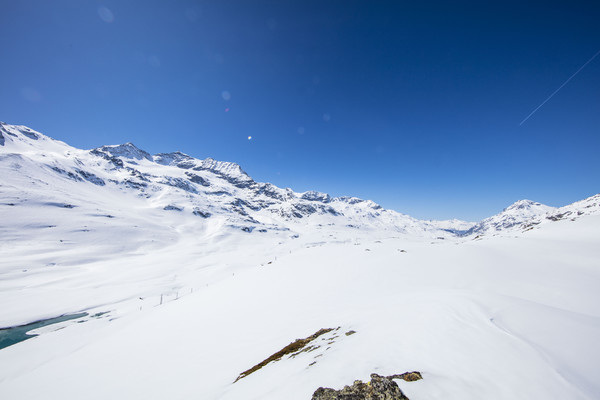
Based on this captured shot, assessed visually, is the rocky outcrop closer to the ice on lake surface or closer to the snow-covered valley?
the snow-covered valley

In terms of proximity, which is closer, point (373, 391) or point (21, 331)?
point (373, 391)

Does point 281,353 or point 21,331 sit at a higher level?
point 281,353

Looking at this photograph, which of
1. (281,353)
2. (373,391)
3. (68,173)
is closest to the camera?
(373,391)

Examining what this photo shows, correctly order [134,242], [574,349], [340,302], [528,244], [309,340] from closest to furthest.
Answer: [574,349] < [309,340] < [340,302] < [528,244] < [134,242]

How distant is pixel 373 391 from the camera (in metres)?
4.94

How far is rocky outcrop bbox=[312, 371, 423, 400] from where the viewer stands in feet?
15.5

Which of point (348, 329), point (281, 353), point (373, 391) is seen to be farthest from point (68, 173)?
point (373, 391)

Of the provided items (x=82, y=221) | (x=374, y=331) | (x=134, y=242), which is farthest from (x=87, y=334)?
(x=82, y=221)

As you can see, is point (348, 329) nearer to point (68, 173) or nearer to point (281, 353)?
point (281, 353)

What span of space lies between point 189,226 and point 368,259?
557 ft

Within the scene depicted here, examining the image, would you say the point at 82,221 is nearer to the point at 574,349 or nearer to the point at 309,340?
the point at 309,340

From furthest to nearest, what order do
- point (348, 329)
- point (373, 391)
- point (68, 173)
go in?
point (68, 173)
point (348, 329)
point (373, 391)

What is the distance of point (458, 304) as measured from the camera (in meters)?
10.8

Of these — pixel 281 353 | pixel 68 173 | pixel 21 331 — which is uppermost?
pixel 68 173
